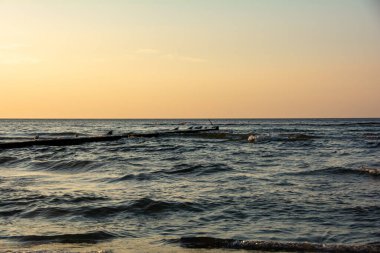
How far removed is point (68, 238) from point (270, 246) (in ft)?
9.21

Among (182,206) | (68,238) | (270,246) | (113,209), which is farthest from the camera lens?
(182,206)

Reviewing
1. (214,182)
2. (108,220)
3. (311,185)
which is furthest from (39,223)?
(311,185)

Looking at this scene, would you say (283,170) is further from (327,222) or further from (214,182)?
(327,222)

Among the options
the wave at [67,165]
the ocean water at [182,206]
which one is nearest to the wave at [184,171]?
the ocean water at [182,206]

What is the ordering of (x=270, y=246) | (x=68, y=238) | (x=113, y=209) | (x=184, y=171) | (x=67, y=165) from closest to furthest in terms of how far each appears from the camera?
(x=270, y=246) < (x=68, y=238) < (x=113, y=209) < (x=184, y=171) < (x=67, y=165)

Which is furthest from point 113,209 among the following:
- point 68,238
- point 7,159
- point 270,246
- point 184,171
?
point 7,159

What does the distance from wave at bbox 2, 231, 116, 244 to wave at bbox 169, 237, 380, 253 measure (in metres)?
1.05

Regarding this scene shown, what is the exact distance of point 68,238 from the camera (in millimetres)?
6398

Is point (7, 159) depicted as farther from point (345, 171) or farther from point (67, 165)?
point (345, 171)

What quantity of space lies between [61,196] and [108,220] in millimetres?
2399

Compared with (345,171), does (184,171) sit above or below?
below

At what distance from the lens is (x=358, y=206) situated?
8.27 metres

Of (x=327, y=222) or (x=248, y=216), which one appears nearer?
(x=327, y=222)

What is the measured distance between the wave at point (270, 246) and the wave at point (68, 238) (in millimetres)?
1051
